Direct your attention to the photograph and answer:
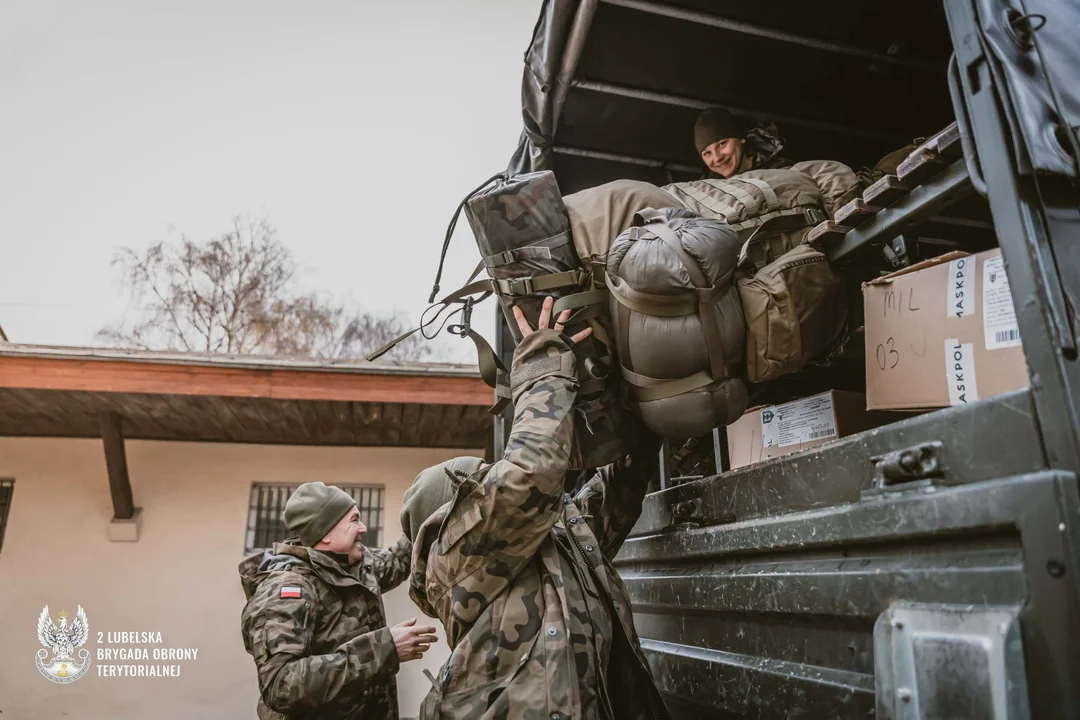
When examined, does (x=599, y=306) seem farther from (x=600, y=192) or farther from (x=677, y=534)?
(x=677, y=534)

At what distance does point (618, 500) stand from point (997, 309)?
4.16 feet

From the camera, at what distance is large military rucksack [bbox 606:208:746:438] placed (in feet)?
5.17

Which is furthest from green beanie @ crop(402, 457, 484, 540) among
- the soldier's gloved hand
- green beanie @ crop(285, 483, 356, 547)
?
green beanie @ crop(285, 483, 356, 547)

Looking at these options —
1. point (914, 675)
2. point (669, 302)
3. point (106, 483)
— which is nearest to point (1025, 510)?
point (914, 675)

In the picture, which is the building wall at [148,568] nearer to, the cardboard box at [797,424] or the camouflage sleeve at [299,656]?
the camouflage sleeve at [299,656]

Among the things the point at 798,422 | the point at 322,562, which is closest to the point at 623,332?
the point at 798,422

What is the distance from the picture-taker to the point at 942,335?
1420 millimetres

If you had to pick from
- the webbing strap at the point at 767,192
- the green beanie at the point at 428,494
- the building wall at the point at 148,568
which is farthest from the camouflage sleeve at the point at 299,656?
the building wall at the point at 148,568

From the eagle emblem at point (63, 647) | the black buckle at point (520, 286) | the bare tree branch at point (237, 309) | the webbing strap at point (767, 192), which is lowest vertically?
the eagle emblem at point (63, 647)

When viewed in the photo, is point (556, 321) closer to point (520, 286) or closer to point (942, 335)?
point (520, 286)

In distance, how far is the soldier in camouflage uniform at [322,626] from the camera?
2.91 metres

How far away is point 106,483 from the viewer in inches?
277

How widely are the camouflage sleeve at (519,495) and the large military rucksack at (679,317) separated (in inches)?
7.8

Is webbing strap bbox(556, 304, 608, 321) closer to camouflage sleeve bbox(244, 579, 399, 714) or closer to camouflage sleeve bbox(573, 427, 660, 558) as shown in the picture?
camouflage sleeve bbox(573, 427, 660, 558)
